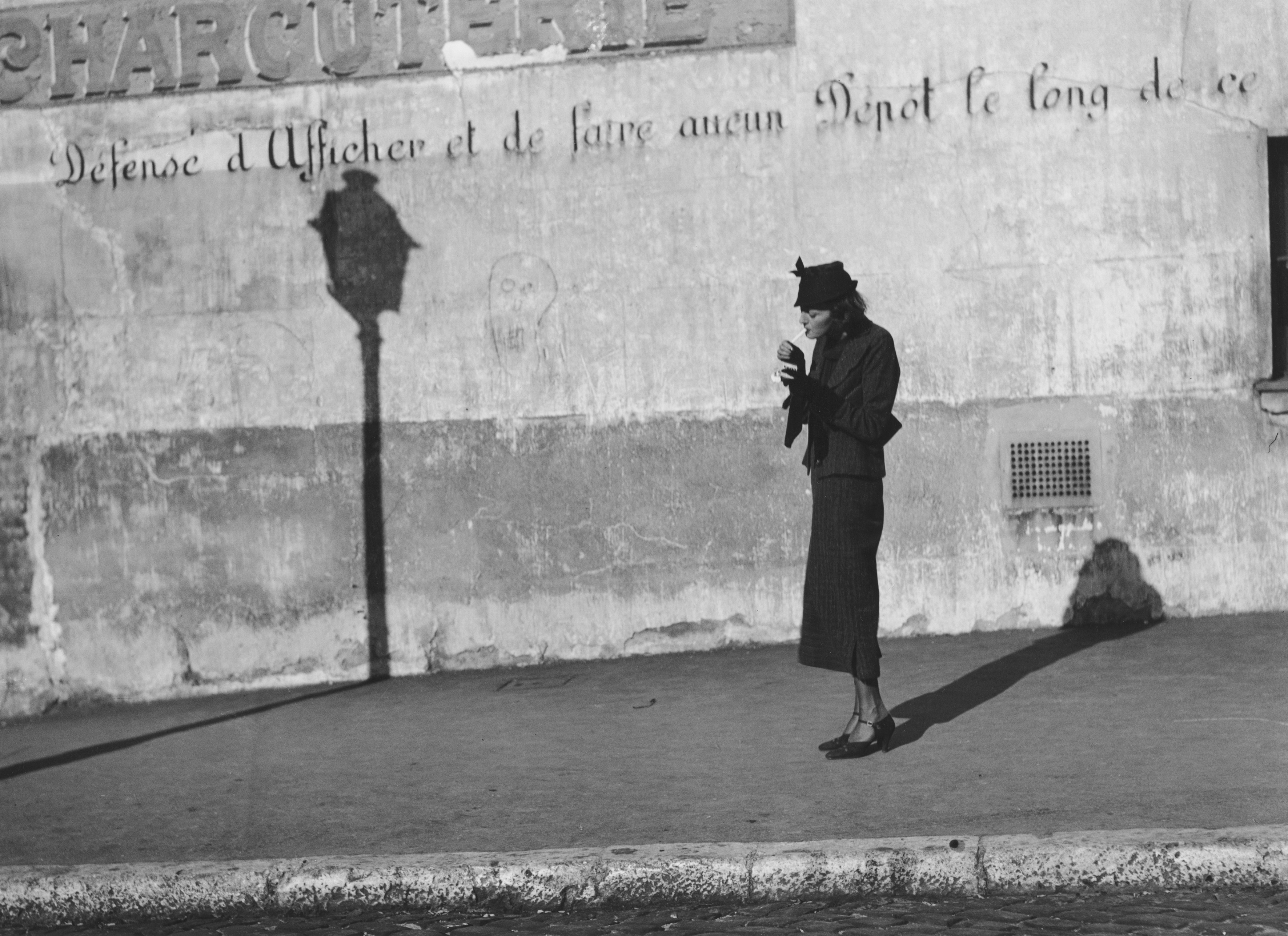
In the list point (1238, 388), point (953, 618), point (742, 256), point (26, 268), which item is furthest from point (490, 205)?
point (1238, 388)

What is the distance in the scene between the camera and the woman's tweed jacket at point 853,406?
5762 mm

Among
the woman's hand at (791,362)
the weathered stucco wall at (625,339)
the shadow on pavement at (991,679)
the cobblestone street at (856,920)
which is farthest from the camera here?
the weathered stucco wall at (625,339)

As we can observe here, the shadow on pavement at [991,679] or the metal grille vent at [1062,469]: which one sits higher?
the metal grille vent at [1062,469]

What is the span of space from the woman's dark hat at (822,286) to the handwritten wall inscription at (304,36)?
9.34ft

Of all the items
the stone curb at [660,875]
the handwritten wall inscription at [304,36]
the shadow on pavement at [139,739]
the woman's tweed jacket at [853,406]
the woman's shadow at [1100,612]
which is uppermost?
the handwritten wall inscription at [304,36]

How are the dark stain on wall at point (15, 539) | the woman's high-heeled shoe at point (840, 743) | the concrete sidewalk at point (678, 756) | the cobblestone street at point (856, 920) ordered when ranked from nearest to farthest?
1. the cobblestone street at point (856, 920)
2. the concrete sidewalk at point (678, 756)
3. the woman's high-heeled shoe at point (840, 743)
4. the dark stain on wall at point (15, 539)

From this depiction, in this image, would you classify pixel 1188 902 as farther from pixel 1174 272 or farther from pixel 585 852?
pixel 1174 272

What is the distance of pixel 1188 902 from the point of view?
431 centimetres

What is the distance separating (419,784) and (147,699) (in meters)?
3.36

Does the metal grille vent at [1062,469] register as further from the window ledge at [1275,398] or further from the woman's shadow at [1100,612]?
the window ledge at [1275,398]

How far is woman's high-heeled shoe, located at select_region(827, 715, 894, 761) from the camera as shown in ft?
19.2

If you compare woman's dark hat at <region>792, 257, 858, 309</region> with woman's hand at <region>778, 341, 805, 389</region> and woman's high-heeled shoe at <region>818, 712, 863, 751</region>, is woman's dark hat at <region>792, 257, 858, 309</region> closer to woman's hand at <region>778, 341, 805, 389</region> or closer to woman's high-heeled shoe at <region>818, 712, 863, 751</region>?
woman's hand at <region>778, 341, 805, 389</region>

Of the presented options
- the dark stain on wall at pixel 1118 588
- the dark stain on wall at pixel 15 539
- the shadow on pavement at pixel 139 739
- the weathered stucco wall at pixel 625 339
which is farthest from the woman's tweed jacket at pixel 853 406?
the dark stain on wall at pixel 15 539

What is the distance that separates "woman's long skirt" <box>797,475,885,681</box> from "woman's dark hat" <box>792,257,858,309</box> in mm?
666
